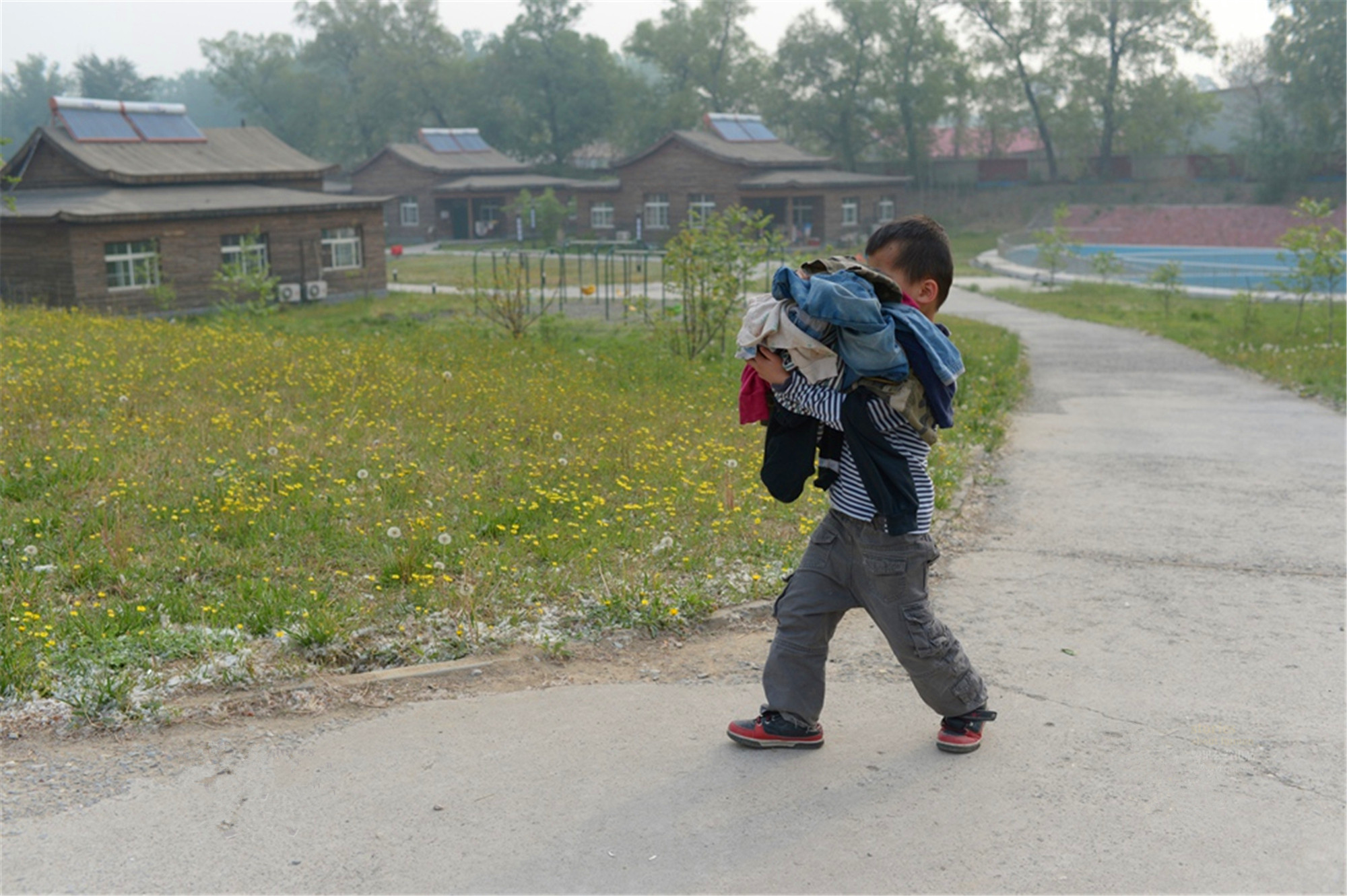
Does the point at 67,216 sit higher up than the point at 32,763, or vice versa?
the point at 67,216

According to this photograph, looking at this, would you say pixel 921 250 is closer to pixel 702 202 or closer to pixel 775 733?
pixel 775 733

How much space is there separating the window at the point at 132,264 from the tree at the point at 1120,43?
52016 millimetres

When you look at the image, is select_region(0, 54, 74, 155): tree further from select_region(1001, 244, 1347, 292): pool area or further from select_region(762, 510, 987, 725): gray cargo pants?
select_region(762, 510, 987, 725): gray cargo pants

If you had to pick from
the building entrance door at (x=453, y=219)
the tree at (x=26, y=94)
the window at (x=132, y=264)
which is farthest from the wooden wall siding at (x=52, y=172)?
the tree at (x=26, y=94)

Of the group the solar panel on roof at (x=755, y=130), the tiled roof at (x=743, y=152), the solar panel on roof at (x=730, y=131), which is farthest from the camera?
the solar panel on roof at (x=755, y=130)

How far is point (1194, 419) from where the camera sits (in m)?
12.2

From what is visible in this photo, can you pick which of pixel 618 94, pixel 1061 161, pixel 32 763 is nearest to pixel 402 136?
pixel 618 94

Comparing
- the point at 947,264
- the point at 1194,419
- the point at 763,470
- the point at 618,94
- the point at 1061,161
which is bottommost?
the point at 1194,419

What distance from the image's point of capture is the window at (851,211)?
2181 inches

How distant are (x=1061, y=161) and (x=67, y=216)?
54977 mm

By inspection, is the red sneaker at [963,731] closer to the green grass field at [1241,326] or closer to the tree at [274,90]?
the green grass field at [1241,326]

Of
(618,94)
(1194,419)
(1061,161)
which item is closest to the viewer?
(1194,419)

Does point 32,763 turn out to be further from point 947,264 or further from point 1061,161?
point 1061,161

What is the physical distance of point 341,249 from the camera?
3238cm
